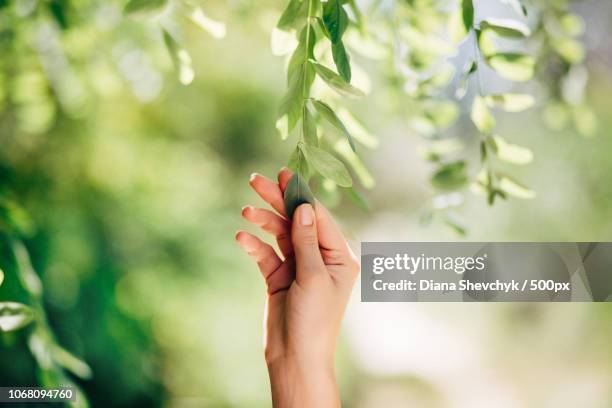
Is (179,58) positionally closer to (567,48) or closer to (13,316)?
(13,316)

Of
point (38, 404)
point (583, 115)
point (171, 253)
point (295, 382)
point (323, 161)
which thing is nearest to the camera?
point (323, 161)

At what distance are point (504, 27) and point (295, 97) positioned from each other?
0.87ft

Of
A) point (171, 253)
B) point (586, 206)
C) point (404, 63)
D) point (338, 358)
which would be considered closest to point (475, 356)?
point (338, 358)

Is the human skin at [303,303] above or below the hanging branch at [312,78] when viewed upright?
below

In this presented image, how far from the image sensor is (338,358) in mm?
3525

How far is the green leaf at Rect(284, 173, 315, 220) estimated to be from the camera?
605 mm

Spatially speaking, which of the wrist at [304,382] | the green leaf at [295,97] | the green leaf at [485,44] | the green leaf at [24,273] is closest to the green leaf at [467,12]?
the green leaf at [485,44]

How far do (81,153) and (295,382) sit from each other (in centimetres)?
276

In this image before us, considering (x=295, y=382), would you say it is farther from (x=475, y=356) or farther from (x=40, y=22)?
(x=475, y=356)

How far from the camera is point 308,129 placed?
22.4 inches

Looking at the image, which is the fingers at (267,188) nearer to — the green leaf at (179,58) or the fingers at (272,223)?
the fingers at (272,223)

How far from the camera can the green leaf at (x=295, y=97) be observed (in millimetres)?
548

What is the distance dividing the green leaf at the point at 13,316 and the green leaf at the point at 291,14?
0.44m

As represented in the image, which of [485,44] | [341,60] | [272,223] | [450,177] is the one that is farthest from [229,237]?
[341,60]
